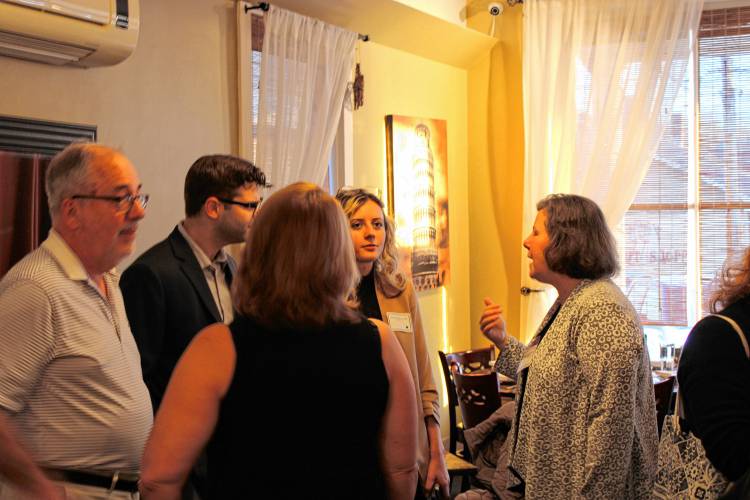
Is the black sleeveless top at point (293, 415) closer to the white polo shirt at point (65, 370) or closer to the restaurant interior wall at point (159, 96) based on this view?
the white polo shirt at point (65, 370)

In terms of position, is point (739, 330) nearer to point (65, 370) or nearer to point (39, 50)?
point (65, 370)

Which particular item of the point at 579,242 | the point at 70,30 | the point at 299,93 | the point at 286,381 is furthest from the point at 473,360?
the point at 286,381

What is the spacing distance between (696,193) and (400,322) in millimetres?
3649

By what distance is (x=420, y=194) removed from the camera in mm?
5492

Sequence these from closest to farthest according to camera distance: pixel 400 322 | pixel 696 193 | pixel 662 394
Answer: pixel 400 322 → pixel 662 394 → pixel 696 193

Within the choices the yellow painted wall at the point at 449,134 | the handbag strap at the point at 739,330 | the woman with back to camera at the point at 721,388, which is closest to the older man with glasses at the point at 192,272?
the woman with back to camera at the point at 721,388

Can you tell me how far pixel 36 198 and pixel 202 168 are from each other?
34.9 inches

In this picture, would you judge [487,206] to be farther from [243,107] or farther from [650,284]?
[243,107]

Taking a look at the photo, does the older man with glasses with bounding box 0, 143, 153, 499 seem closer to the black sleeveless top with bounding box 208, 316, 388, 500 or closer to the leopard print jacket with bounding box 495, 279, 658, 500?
the black sleeveless top with bounding box 208, 316, 388, 500

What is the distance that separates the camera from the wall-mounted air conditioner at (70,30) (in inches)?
110

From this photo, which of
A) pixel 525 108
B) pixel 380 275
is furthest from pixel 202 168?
pixel 525 108

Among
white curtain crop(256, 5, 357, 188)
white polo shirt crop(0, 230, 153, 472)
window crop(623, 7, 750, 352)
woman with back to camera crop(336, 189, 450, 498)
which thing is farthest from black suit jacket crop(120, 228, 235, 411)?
window crop(623, 7, 750, 352)

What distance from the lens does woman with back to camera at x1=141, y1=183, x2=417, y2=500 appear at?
5.08 ft

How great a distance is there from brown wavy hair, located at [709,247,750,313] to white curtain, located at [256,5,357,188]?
8.66ft
